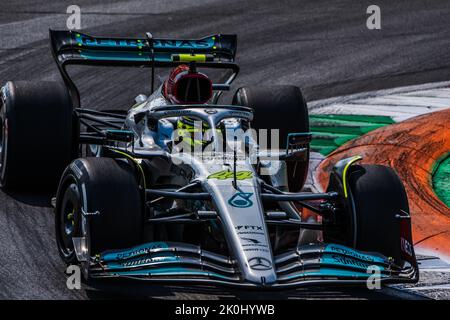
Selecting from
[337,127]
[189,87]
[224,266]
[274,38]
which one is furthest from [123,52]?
[274,38]

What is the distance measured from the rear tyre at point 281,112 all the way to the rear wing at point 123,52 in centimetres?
37

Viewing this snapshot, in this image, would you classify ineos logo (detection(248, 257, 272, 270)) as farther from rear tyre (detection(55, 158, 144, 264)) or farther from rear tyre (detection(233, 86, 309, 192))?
rear tyre (detection(233, 86, 309, 192))

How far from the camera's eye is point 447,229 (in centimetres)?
1138

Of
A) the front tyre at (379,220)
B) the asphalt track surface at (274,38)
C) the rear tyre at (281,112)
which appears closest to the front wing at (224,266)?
the front tyre at (379,220)

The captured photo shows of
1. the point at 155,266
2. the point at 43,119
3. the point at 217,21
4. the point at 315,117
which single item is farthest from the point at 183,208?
the point at 217,21

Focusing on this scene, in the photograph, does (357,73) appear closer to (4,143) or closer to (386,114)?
(386,114)

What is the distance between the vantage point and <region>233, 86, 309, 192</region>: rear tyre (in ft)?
39.9

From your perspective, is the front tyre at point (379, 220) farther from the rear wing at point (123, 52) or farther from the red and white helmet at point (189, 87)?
the rear wing at point (123, 52)

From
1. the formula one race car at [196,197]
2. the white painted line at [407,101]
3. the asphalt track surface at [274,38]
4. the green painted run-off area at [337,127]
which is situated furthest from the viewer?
the asphalt track surface at [274,38]

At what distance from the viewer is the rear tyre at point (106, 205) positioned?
362 inches

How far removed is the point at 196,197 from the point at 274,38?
8.41 m

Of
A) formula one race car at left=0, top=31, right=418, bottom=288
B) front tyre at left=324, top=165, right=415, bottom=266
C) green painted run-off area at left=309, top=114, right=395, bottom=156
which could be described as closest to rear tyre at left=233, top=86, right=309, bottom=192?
formula one race car at left=0, top=31, right=418, bottom=288

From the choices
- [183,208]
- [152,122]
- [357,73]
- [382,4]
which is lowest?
[183,208]

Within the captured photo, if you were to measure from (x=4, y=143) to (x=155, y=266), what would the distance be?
339 centimetres
